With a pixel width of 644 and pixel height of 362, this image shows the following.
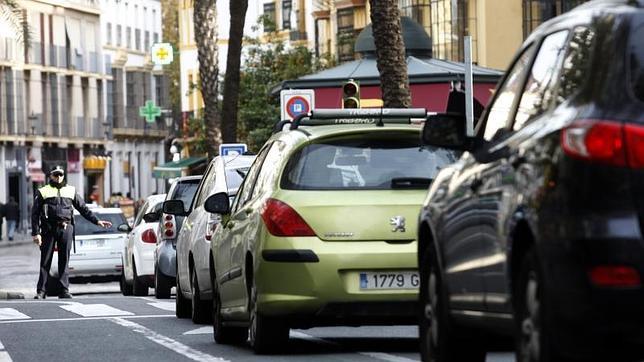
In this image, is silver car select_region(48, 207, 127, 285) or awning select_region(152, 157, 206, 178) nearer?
silver car select_region(48, 207, 127, 285)

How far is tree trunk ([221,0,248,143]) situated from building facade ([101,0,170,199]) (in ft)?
241

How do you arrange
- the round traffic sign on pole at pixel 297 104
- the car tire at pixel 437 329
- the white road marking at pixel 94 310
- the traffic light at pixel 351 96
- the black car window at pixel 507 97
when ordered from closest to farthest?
the black car window at pixel 507 97 < the car tire at pixel 437 329 < the white road marking at pixel 94 310 < the traffic light at pixel 351 96 < the round traffic sign on pole at pixel 297 104

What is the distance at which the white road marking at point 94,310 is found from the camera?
21956 millimetres

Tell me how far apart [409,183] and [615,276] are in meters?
6.65

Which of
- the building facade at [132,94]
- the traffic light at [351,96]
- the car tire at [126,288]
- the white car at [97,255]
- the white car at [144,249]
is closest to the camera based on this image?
the traffic light at [351,96]

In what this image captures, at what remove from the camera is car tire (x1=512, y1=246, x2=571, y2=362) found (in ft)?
26.6

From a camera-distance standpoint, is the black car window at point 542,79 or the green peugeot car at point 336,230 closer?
the black car window at point 542,79

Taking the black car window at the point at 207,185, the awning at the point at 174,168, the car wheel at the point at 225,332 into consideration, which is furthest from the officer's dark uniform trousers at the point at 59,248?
the awning at the point at 174,168

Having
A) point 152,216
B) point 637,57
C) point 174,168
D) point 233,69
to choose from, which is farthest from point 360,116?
point 174,168

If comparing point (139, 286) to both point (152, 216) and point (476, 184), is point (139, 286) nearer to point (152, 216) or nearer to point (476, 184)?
point (152, 216)

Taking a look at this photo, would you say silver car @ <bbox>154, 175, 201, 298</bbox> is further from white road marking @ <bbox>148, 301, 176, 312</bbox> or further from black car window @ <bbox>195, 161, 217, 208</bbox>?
black car window @ <bbox>195, 161, 217, 208</bbox>

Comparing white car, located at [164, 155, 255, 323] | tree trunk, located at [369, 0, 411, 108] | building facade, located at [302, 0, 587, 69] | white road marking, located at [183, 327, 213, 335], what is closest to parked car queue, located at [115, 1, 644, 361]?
white road marking, located at [183, 327, 213, 335]

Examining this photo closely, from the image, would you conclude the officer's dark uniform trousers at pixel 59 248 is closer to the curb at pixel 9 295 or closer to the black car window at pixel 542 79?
the curb at pixel 9 295

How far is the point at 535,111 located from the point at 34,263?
5020 cm
